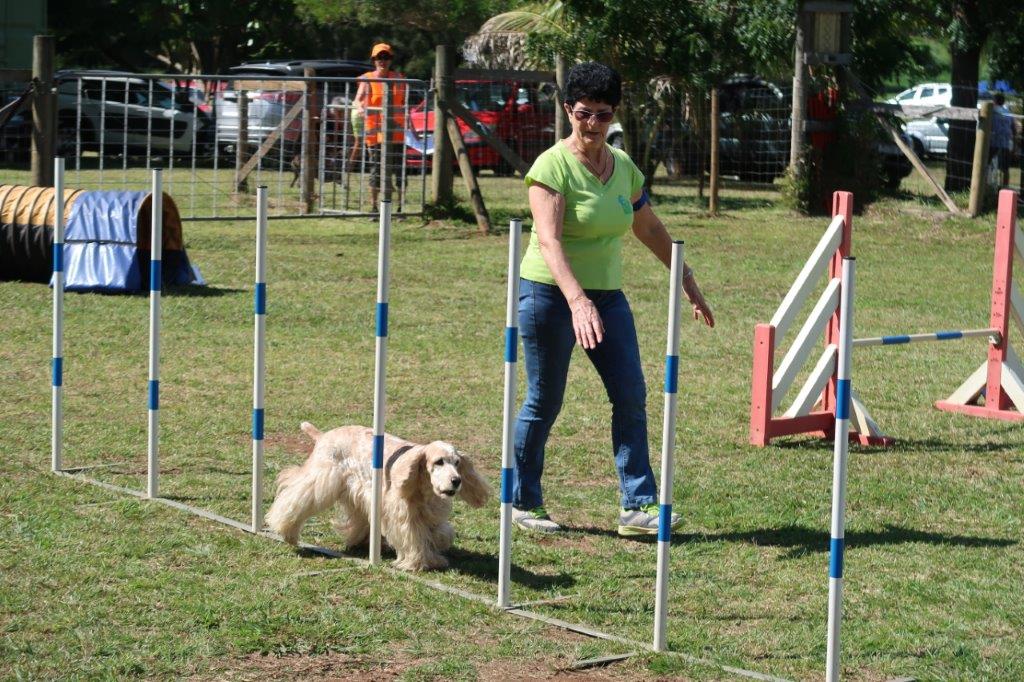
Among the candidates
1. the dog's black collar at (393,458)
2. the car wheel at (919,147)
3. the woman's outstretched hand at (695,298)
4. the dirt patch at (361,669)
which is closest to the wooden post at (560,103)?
the car wheel at (919,147)

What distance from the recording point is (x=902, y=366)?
10.4 metres

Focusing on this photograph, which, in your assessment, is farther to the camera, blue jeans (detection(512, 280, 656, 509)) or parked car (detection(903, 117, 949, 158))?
parked car (detection(903, 117, 949, 158))

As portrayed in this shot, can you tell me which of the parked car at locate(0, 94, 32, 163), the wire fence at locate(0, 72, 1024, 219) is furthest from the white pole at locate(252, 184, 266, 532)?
the parked car at locate(0, 94, 32, 163)

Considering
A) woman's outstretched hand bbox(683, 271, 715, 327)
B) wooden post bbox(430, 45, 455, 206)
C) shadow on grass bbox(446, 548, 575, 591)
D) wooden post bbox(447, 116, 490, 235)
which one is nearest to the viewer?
shadow on grass bbox(446, 548, 575, 591)

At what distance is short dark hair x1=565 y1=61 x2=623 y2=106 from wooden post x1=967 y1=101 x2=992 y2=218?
12997 millimetres

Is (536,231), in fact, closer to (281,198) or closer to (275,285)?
(275,285)

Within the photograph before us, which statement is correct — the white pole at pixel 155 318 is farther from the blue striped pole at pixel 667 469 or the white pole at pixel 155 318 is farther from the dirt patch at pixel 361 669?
the blue striped pole at pixel 667 469

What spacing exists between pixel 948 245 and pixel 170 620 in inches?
534

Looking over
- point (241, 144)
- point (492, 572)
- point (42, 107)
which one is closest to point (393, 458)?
point (492, 572)

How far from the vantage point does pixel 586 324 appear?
555 cm

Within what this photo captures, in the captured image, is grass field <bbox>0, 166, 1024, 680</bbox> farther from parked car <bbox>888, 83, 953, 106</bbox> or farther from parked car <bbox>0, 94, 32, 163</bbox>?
parked car <bbox>888, 83, 953, 106</bbox>

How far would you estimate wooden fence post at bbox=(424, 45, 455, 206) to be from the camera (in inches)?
661

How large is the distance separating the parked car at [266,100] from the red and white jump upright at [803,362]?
10.7 m

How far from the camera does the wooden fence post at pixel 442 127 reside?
16797 millimetres
